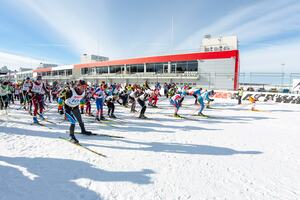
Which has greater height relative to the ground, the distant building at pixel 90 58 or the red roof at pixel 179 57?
the distant building at pixel 90 58

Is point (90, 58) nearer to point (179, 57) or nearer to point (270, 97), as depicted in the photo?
point (179, 57)

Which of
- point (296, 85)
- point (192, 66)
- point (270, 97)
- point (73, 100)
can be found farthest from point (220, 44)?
point (73, 100)

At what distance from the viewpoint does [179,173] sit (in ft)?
12.1

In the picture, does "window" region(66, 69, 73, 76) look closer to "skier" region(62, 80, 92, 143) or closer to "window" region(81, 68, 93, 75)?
"window" region(81, 68, 93, 75)

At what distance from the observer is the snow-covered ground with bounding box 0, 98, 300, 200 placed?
3014 mm

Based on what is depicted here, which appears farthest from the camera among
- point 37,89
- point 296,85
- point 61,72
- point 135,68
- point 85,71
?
point 61,72

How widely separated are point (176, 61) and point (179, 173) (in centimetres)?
3149

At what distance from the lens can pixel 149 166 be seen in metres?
3.94

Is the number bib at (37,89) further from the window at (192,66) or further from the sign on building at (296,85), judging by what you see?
the window at (192,66)

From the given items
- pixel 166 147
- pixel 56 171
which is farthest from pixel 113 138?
pixel 56 171

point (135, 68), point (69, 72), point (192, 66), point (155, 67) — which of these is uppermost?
point (69, 72)

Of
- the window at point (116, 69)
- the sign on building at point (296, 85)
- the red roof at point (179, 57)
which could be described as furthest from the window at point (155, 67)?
the sign on building at point (296, 85)

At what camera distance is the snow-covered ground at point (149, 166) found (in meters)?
3.01

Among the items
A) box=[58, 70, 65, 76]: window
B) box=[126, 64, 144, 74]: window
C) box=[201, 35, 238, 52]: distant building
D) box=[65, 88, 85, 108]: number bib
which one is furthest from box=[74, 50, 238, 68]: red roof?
box=[58, 70, 65, 76]: window
